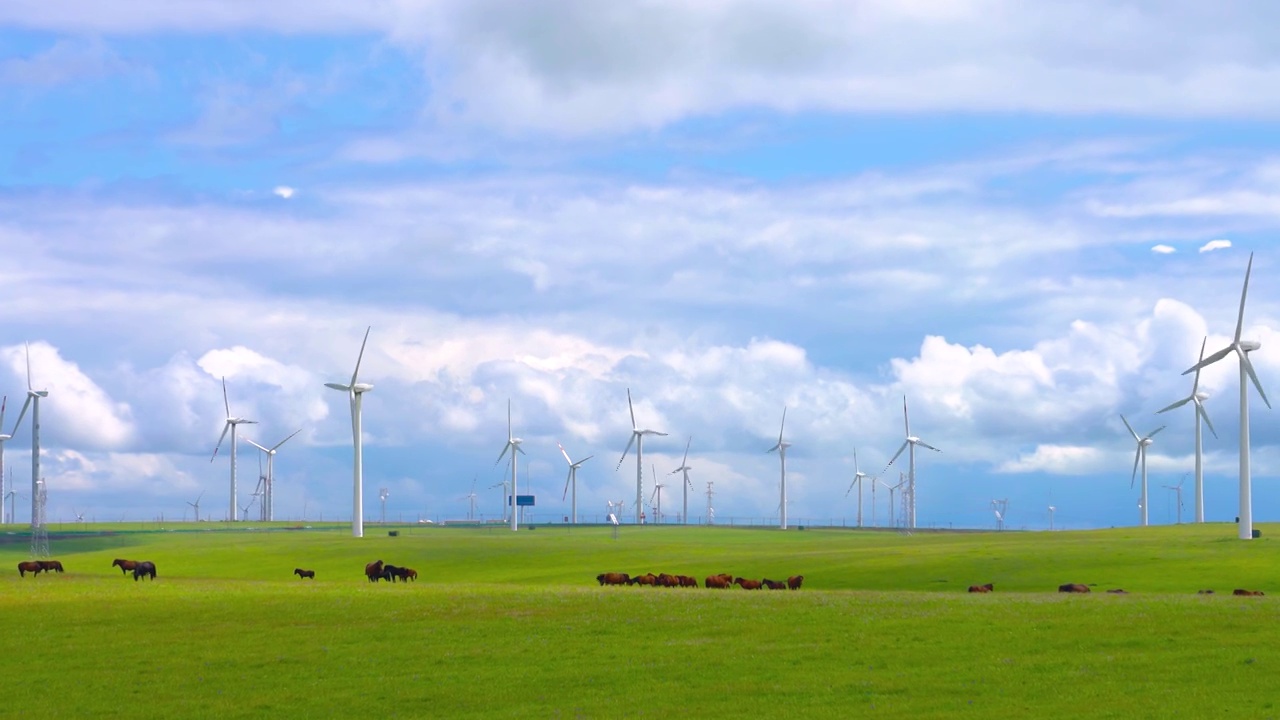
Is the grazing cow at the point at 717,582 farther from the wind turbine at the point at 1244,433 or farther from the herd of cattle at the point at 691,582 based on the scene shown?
the wind turbine at the point at 1244,433

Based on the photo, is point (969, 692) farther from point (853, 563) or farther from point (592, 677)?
point (853, 563)

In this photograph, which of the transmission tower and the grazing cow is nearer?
the grazing cow

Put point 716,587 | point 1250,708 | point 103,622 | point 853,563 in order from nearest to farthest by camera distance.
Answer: point 1250,708, point 103,622, point 716,587, point 853,563

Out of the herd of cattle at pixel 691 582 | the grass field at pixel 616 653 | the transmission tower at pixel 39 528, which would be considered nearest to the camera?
the grass field at pixel 616 653

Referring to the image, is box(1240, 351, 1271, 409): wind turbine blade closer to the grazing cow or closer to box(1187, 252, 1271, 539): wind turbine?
box(1187, 252, 1271, 539): wind turbine

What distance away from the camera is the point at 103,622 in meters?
47.3

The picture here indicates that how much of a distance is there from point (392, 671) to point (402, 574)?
3967 centimetres

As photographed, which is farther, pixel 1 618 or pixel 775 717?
pixel 1 618

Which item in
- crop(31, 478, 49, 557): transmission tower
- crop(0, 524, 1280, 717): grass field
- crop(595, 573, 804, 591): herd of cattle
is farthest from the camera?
crop(31, 478, 49, 557): transmission tower

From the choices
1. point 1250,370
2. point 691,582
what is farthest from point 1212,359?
point 691,582

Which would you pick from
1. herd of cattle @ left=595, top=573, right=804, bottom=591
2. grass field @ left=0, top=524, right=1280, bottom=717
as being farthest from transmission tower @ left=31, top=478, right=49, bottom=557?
herd of cattle @ left=595, top=573, right=804, bottom=591

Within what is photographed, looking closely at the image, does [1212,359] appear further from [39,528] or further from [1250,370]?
[39,528]

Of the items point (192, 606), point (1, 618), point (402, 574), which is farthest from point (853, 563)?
point (1, 618)

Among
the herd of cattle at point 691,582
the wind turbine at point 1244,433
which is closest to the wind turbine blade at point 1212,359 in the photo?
the wind turbine at point 1244,433
